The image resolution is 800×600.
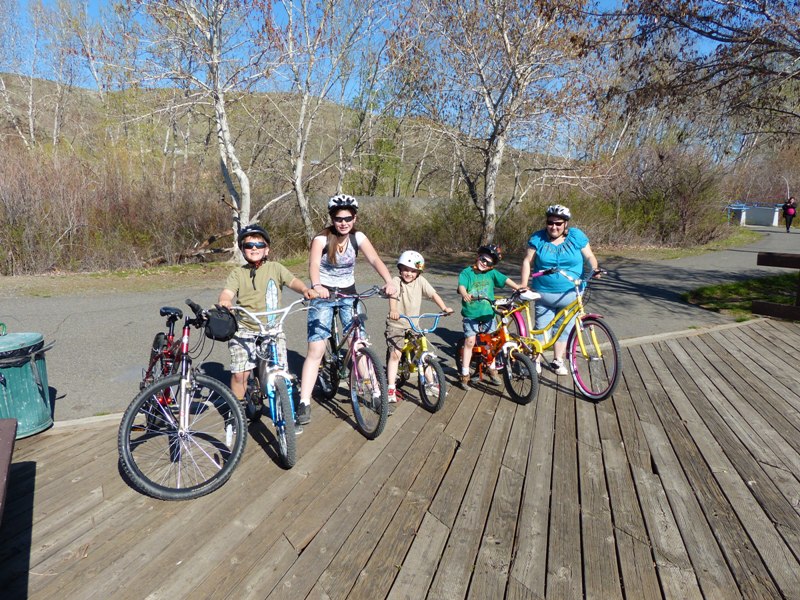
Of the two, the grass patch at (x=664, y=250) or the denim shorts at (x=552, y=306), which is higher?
the denim shorts at (x=552, y=306)

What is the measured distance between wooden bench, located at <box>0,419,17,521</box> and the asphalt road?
4.29 feet

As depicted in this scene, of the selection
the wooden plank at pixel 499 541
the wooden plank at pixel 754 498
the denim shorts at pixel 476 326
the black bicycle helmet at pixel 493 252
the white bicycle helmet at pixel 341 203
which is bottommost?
the wooden plank at pixel 499 541

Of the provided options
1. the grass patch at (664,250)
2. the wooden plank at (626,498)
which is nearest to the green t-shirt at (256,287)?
the wooden plank at (626,498)

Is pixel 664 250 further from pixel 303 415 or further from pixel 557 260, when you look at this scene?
pixel 303 415

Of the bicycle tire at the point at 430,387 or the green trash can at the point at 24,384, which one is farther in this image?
the bicycle tire at the point at 430,387

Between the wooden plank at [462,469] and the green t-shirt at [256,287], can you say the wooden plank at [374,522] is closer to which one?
the wooden plank at [462,469]

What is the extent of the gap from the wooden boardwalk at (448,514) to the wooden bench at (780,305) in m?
4.54

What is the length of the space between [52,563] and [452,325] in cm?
630

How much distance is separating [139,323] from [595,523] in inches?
292

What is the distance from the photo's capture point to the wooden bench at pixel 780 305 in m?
8.15

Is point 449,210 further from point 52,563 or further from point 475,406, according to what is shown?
point 52,563

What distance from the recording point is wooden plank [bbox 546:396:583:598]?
252cm

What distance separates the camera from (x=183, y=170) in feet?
54.4

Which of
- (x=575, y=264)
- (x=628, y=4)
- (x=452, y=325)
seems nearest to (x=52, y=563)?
(x=575, y=264)
